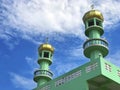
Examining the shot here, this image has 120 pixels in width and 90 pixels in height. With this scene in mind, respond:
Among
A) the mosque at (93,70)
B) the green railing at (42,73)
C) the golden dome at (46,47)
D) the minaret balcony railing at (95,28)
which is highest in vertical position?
the golden dome at (46,47)

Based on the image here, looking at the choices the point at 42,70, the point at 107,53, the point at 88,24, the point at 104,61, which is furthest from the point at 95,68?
the point at 42,70

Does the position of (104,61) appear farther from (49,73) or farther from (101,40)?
(49,73)

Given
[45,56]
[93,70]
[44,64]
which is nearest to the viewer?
[93,70]

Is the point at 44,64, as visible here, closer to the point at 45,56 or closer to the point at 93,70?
the point at 45,56

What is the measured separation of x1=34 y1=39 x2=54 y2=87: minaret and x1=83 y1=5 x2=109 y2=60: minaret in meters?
10.4

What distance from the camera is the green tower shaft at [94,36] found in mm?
36250

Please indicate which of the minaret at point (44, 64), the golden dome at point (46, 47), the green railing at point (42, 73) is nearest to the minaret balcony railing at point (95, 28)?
the green railing at point (42, 73)

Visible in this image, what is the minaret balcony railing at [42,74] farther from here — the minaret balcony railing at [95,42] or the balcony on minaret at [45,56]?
the minaret balcony railing at [95,42]

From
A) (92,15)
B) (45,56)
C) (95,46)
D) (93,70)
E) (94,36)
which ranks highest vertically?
(92,15)

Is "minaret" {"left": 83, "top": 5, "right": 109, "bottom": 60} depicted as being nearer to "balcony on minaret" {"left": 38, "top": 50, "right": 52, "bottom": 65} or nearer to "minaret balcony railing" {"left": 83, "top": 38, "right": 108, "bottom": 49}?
"minaret balcony railing" {"left": 83, "top": 38, "right": 108, "bottom": 49}

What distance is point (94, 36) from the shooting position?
37594 mm

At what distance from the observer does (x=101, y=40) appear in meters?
37.0

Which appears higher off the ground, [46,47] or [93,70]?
[46,47]

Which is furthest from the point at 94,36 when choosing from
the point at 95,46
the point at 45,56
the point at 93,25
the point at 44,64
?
the point at 45,56
